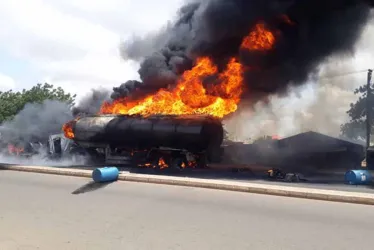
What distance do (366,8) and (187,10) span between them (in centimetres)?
994

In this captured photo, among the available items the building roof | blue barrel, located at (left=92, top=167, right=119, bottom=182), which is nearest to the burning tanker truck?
the building roof

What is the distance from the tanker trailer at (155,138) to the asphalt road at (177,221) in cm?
655

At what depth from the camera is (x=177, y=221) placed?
7.52 m

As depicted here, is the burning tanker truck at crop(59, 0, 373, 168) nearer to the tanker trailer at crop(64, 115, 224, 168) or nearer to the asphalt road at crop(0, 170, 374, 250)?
the tanker trailer at crop(64, 115, 224, 168)

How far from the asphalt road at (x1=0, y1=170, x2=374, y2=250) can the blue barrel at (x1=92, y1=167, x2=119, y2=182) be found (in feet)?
1.73

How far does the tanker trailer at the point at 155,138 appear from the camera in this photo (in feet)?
53.4

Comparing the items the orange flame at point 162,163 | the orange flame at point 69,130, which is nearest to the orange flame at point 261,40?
the orange flame at point 162,163

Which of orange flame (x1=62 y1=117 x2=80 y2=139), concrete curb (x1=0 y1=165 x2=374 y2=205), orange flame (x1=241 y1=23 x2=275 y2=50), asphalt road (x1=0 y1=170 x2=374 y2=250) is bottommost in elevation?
asphalt road (x1=0 y1=170 x2=374 y2=250)

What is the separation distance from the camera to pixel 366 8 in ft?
62.2

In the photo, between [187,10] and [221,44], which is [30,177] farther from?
[187,10]

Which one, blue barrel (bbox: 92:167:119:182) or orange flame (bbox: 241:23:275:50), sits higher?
orange flame (bbox: 241:23:275:50)

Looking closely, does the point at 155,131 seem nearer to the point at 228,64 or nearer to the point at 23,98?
the point at 228,64

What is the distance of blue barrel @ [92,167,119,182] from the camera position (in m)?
10.4

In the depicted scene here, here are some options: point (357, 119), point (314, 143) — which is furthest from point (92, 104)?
point (357, 119)
